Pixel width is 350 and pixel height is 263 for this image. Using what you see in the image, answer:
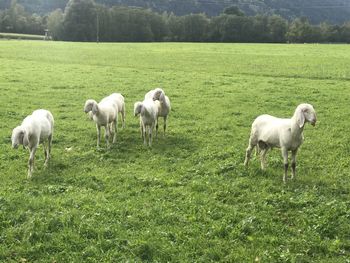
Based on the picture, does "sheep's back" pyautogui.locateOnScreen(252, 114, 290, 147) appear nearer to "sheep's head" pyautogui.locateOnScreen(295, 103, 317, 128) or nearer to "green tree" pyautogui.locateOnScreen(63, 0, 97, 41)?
"sheep's head" pyautogui.locateOnScreen(295, 103, 317, 128)

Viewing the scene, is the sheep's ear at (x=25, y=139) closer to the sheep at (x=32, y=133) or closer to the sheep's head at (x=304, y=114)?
the sheep at (x=32, y=133)

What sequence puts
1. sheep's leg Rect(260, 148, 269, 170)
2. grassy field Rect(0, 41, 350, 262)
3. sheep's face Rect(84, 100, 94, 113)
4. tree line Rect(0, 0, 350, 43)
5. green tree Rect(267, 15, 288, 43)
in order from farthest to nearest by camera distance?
green tree Rect(267, 15, 288, 43) → tree line Rect(0, 0, 350, 43) → sheep's face Rect(84, 100, 94, 113) → sheep's leg Rect(260, 148, 269, 170) → grassy field Rect(0, 41, 350, 262)

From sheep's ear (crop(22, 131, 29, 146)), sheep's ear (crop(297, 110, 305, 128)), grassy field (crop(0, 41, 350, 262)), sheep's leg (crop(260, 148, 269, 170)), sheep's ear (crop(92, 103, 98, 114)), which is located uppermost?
sheep's ear (crop(297, 110, 305, 128))

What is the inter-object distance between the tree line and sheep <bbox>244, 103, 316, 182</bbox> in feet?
370

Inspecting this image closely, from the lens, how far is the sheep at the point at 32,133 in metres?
12.4

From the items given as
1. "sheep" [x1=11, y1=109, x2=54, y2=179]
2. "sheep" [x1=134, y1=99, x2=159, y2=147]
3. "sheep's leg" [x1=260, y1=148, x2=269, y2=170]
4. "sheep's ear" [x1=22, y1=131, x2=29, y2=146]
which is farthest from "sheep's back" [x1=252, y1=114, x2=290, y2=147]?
"sheep's ear" [x1=22, y1=131, x2=29, y2=146]

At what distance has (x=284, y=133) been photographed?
12242 mm

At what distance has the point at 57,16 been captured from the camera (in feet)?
416

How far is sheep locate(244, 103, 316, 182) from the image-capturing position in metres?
11.7

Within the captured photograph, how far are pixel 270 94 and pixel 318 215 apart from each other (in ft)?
56.8

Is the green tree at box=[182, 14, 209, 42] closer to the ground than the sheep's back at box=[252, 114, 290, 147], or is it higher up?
higher up

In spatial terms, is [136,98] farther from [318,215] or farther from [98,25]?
[98,25]

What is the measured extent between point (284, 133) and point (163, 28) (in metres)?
119

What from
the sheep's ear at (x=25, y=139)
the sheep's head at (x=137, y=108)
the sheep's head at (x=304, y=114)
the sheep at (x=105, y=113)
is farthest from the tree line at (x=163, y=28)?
the sheep's head at (x=304, y=114)
